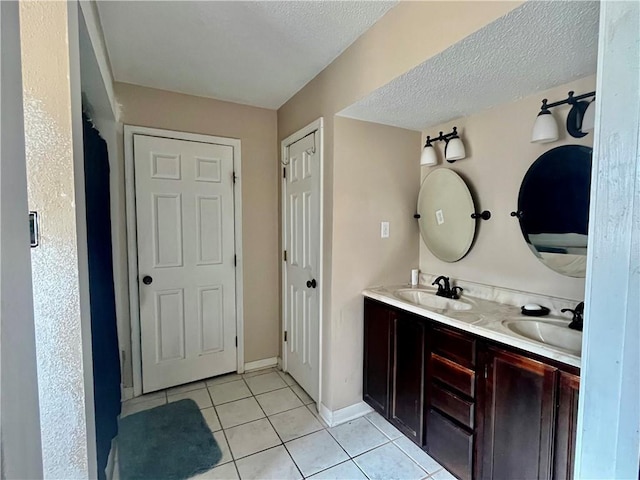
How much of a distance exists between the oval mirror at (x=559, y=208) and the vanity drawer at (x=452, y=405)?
83 centimetres

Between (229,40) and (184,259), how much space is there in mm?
1618

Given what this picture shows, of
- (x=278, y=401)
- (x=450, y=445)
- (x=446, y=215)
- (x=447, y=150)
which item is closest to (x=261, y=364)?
(x=278, y=401)

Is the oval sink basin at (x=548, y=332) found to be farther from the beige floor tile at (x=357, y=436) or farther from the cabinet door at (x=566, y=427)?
the beige floor tile at (x=357, y=436)

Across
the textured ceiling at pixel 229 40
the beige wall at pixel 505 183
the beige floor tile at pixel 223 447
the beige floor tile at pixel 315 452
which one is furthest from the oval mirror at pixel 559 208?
the beige floor tile at pixel 223 447

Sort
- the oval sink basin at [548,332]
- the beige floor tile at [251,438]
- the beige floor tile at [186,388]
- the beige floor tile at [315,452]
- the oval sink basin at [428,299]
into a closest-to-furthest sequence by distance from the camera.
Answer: the oval sink basin at [548,332]
the beige floor tile at [315,452]
the beige floor tile at [251,438]
the oval sink basin at [428,299]
the beige floor tile at [186,388]

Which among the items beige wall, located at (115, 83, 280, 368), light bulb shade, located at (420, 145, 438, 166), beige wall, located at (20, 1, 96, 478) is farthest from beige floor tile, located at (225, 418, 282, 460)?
light bulb shade, located at (420, 145, 438, 166)

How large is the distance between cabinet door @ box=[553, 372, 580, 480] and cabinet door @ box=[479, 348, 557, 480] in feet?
0.08

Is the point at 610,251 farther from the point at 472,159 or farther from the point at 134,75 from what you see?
the point at 134,75

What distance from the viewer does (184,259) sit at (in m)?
2.53

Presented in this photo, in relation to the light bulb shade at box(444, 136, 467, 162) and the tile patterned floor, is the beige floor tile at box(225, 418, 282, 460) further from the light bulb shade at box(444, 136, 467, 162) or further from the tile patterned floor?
the light bulb shade at box(444, 136, 467, 162)

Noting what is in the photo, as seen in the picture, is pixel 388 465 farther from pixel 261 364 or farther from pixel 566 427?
pixel 261 364

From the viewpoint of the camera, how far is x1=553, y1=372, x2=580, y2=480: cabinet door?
1099 millimetres

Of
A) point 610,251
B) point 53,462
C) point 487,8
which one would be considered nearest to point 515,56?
point 487,8

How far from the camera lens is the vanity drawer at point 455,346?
145 centimetres
